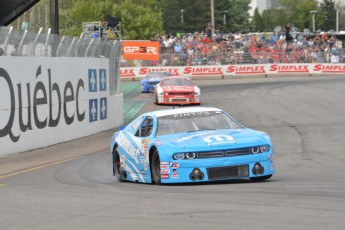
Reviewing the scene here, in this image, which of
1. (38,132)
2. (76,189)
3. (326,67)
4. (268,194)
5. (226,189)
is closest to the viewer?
(268,194)

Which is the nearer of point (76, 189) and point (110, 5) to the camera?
point (76, 189)

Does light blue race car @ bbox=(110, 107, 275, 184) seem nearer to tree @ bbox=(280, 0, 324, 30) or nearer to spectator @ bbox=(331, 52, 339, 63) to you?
spectator @ bbox=(331, 52, 339, 63)

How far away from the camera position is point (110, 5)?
80000mm

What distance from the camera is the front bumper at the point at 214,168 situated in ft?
38.3

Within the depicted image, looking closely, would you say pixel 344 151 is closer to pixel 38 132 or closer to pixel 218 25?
pixel 38 132

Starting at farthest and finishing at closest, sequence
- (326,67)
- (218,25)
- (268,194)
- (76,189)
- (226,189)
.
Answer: (218,25) → (326,67) → (76,189) → (226,189) → (268,194)

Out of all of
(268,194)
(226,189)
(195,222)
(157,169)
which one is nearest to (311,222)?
(195,222)

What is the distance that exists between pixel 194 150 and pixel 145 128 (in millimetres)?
1698

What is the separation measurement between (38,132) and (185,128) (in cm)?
985

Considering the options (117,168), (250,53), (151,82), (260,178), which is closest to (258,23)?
(250,53)

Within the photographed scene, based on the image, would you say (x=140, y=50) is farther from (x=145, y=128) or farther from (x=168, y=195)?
(x=168, y=195)

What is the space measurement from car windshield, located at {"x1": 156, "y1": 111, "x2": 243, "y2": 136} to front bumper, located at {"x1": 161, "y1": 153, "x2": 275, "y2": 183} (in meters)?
1.04

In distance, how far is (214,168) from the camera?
11695 mm

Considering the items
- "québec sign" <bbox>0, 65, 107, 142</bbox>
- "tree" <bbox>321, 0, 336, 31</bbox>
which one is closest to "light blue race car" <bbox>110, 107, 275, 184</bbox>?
"québec sign" <bbox>0, 65, 107, 142</bbox>
